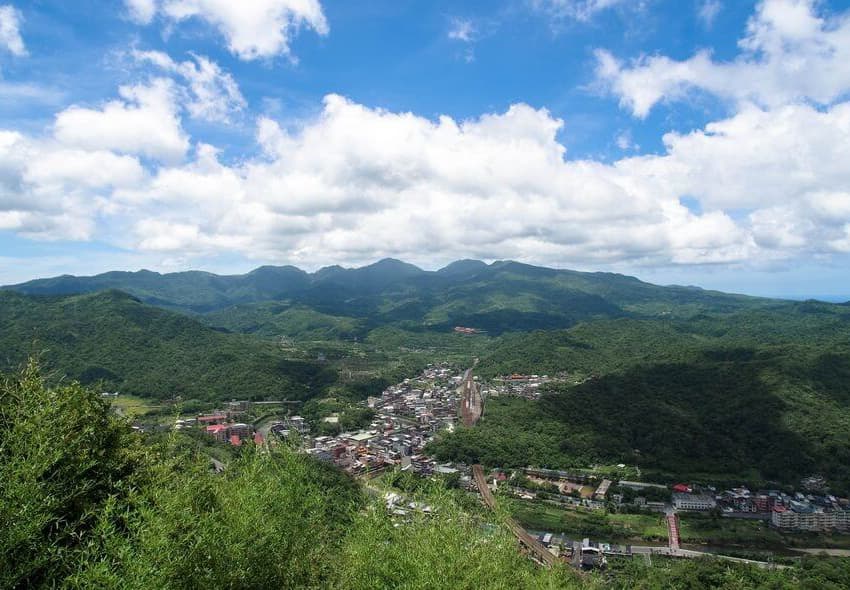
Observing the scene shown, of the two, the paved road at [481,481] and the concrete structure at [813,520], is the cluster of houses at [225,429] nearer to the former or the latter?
the paved road at [481,481]

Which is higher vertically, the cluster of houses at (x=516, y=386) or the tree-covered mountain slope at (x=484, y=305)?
the tree-covered mountain slope at (x=484, y=305)

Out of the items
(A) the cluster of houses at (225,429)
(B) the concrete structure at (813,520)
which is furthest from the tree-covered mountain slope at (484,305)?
(B) the concrete structure at (813,520)

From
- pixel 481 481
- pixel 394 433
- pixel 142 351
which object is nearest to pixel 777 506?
pixel 481 481

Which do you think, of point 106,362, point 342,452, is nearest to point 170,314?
point 106,362

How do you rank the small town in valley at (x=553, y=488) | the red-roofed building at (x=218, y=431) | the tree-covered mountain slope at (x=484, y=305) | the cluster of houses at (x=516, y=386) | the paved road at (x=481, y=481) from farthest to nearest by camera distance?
the tree-covered mountain slope at (x=484, y=305)
the cluster of houses at (x=516, y=386)
the red-roofed building at (x=218, y=431)
the small town in valley at (x=553, y=488)
the paved road at (x=481, y=481)

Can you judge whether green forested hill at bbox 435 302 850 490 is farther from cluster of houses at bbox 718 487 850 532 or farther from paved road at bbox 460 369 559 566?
cluster of houses at bbox 718 487 850 532

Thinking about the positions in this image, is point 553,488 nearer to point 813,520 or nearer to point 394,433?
point 813,520
